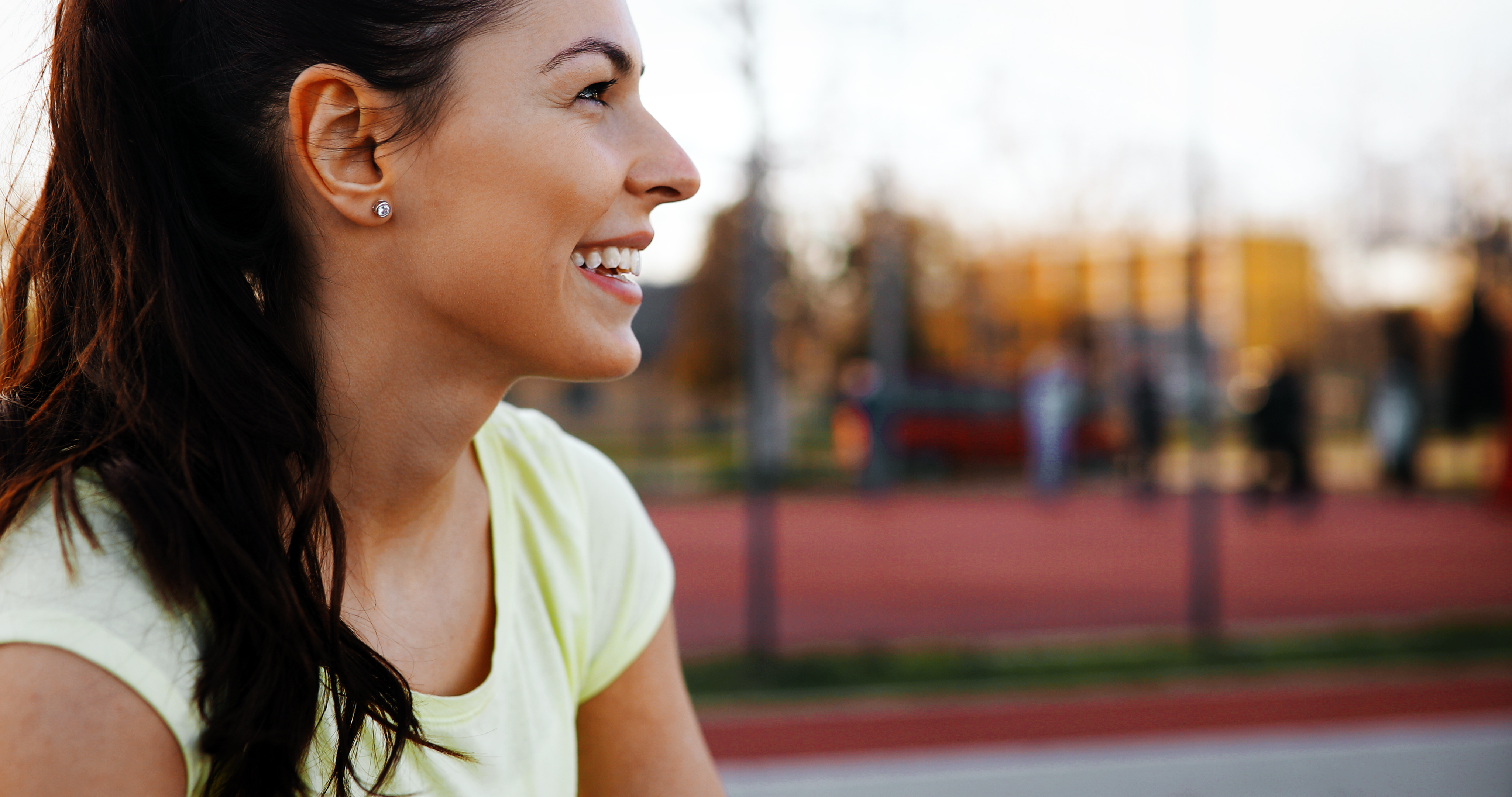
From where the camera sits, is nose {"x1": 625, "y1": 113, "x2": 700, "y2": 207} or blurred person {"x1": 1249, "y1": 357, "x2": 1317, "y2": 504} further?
blurred person {"x1": 1249, "y1": 357, "x2": 1317, "y2": 504}

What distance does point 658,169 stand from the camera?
1.18 m

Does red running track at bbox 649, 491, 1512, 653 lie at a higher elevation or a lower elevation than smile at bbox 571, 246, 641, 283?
lower

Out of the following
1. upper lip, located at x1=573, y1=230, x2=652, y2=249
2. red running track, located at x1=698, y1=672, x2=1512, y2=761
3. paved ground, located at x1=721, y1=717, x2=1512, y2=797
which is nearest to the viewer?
upper lip, located at x1=573, y1=230, x2=652, y2=249

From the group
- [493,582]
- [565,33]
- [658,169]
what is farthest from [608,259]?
[493,582]

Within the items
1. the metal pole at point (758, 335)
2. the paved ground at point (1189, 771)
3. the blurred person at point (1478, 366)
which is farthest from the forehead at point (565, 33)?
the blurred person at point (1478, 366)

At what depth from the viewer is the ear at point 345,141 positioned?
105cm

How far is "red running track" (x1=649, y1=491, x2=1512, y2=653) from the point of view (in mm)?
8789

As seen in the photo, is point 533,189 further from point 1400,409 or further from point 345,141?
point 1400,409

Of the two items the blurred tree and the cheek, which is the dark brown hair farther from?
the blurred tree

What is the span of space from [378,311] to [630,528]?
1.35 ft

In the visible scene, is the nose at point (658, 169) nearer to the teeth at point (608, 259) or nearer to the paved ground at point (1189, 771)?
the teeth at point (608, 259)

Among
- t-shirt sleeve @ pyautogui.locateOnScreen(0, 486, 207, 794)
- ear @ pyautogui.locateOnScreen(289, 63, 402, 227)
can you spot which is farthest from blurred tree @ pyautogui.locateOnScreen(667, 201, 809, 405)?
t-shirt sleeve @ pyautogui.locateOnScreen(0, 486, 207, 794)

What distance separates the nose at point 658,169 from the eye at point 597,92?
53 mm

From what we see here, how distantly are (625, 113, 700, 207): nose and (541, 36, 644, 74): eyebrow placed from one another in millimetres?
58
